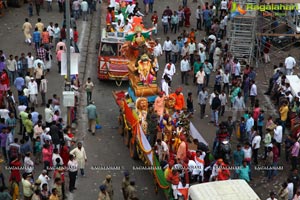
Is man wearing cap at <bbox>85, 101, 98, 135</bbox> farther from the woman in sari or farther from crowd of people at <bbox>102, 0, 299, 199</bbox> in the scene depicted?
the woman in sari

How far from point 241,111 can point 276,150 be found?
3651mm

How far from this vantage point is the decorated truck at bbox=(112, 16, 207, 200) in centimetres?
2063

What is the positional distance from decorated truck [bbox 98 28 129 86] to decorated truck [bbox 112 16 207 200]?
2952 mm

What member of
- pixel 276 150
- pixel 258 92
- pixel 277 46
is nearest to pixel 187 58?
pixel 258 92

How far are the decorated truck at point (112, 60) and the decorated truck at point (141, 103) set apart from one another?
2952 mm

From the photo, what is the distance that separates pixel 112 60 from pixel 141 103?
592 centimetres

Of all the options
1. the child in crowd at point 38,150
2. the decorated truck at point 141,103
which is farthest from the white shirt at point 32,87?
the child in crowd at point 38,150

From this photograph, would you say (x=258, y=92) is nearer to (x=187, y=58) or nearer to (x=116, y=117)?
(x=187, y=58)

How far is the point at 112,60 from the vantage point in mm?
27000

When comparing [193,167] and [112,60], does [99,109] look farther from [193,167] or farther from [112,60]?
[193,167]

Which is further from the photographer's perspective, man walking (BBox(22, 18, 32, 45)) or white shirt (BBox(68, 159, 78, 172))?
A: man walking (BBox(22, 18, 32, 45))

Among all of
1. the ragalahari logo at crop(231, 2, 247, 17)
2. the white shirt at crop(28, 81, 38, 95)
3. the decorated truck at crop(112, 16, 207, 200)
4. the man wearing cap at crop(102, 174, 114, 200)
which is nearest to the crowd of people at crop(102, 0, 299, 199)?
the decorated truck at crop(112, 16, 207, 200)

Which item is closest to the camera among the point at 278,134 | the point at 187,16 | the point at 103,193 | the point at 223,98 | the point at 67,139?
the point at 103,193

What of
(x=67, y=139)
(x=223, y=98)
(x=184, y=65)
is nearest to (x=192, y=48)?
(x=184, y=65)
